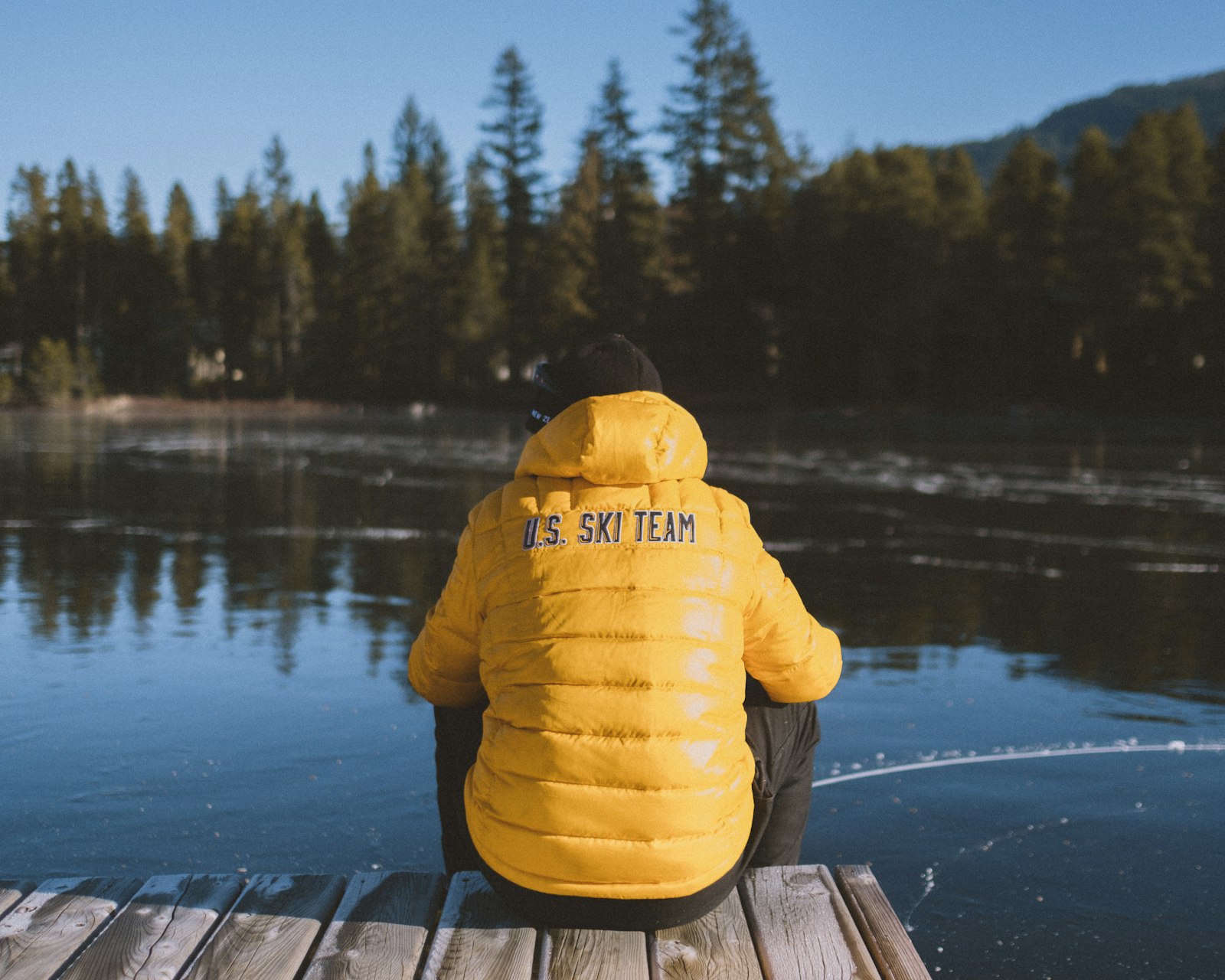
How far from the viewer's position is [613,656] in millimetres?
2121

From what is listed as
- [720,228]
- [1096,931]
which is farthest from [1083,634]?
[720,228]

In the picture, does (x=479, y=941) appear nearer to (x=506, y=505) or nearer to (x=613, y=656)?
(x=613, y=656)

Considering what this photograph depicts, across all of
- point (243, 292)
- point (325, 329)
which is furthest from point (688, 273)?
point (243, 292)

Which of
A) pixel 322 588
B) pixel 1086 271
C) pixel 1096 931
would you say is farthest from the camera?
pixel 1086 271

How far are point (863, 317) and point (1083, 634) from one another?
45499 millimetres

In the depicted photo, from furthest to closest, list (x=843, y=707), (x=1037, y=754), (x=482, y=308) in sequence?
(x=482, y=308), (x=843, y=707), (x=1037, y=754)

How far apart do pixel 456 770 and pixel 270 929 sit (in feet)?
1.94

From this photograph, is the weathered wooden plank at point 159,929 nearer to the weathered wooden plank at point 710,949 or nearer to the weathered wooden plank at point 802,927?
the weathered wooden plank at point 710,949

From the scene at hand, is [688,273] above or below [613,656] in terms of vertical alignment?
above

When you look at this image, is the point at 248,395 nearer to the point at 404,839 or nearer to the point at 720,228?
the point at 720,228

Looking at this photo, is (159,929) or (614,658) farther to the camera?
(159,929)

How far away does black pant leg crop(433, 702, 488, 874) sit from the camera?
2652mm

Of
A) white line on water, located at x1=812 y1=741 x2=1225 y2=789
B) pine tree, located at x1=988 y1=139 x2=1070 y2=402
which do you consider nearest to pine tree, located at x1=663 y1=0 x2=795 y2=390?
pine tree, located at x1=988 y1=139 x2=1070 y2=402

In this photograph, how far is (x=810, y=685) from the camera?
257cm
